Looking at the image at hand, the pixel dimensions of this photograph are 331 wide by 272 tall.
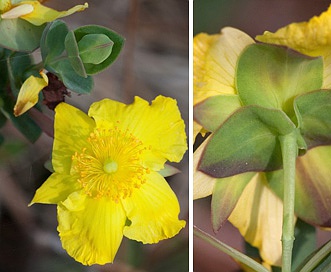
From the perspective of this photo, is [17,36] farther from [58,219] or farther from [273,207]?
[273,207]

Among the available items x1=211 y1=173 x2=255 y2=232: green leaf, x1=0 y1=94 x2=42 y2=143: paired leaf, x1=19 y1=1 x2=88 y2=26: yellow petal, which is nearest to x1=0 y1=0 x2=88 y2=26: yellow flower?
x1=19 y1=1 x2=88 y2=26: yellow petal

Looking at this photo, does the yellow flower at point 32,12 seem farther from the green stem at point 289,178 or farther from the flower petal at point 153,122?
the green stem at point 289,178

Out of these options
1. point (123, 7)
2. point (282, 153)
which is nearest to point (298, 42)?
point (282, 153)

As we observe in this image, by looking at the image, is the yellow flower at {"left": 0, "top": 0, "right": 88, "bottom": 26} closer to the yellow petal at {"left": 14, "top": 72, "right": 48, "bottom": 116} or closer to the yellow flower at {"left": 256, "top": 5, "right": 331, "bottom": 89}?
the yellow petal at {"left": 14, "top": 72, "right": 48, "bottom": 116}

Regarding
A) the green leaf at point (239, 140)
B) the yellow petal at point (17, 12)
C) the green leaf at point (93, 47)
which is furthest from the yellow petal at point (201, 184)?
the yellow petal at point (17, 12)

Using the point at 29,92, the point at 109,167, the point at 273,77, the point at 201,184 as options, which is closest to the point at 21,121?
the point at 29,92
